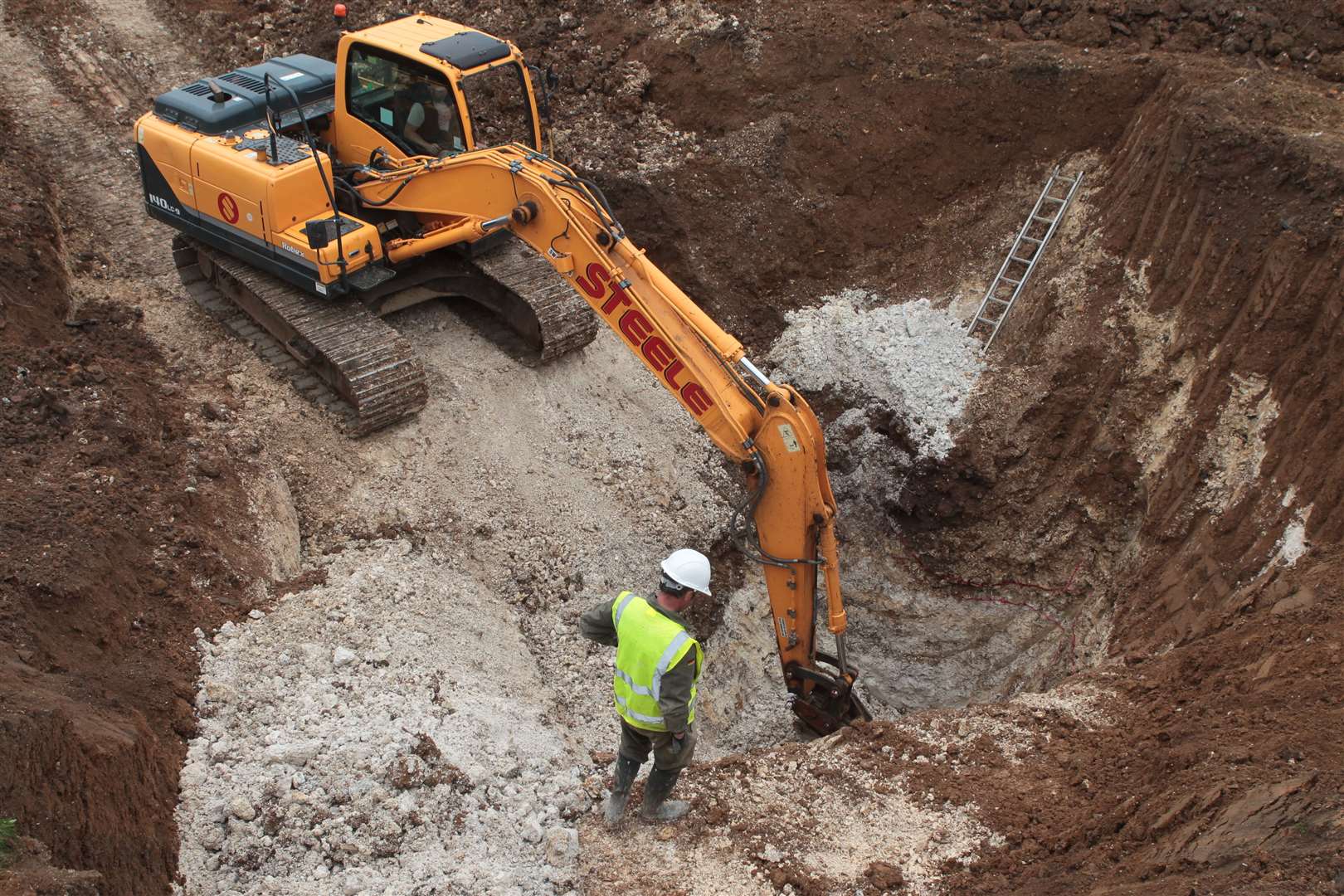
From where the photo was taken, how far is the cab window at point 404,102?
8914 millimetres

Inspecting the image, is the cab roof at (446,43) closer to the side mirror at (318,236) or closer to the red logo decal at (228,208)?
the side mirror at (318,236)

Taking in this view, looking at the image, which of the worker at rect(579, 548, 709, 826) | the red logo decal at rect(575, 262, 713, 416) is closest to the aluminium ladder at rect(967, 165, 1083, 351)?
the red logo decal at rect(575, 262, 713, 416)

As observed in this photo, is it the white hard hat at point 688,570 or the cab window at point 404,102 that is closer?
the white hard hat at point 688,570

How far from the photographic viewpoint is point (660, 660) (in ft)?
17.3

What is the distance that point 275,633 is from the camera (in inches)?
276

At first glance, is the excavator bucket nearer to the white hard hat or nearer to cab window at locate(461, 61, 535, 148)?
the white hard hat

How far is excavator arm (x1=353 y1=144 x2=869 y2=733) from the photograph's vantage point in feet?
21.6

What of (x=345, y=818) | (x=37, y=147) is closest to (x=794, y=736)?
(x=345, y=818)

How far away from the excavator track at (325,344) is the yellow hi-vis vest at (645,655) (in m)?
4.04

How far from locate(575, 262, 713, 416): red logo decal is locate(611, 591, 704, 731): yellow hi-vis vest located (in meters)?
1.75

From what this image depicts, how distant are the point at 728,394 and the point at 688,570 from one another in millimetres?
1657

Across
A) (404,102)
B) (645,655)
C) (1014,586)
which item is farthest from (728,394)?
(404,102)

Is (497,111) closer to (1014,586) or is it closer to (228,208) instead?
(228,208)

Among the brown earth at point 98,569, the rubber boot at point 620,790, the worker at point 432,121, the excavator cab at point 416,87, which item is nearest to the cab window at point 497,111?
the excavator cab at point 416,87
